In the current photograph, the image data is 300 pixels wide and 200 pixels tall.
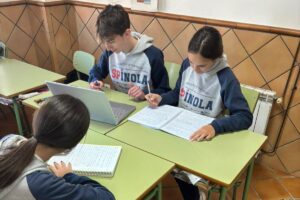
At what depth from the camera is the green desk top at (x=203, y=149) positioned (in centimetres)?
99

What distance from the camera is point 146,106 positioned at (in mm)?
1476

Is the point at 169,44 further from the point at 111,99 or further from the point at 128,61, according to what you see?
the point at 111,99

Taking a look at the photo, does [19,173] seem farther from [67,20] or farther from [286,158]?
[67,20]

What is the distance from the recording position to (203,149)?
43.6 inches

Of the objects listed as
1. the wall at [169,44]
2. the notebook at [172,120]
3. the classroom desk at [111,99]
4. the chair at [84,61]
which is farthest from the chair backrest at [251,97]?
the chair at [84,61]

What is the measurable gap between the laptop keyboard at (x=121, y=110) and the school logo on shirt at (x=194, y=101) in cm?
29

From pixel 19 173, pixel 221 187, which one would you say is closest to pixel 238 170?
pixel 221 187

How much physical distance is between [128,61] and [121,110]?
0.40 m

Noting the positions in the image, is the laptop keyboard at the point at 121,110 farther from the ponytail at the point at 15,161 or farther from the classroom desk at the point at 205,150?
the ponytail at the point at 15,161

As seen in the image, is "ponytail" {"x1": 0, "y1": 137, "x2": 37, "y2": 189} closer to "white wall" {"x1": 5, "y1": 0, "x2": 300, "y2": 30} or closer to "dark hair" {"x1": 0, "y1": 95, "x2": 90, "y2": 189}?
"dark hair" {"x1": 0, "y1": 95, "x2": 90, "y2": 189}

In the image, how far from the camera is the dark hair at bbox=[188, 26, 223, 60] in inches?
47.5

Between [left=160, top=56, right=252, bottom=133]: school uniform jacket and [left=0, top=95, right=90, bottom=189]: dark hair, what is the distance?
0.64 metres

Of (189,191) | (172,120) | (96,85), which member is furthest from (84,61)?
(189,191)

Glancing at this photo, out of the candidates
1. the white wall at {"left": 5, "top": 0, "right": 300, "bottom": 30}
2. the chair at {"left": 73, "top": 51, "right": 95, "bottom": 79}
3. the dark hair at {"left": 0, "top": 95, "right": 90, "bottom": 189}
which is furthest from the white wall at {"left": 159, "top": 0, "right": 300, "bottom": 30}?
the dark hair at {"left": 0, "top": 95, "right": 90, "bottom": 189}
